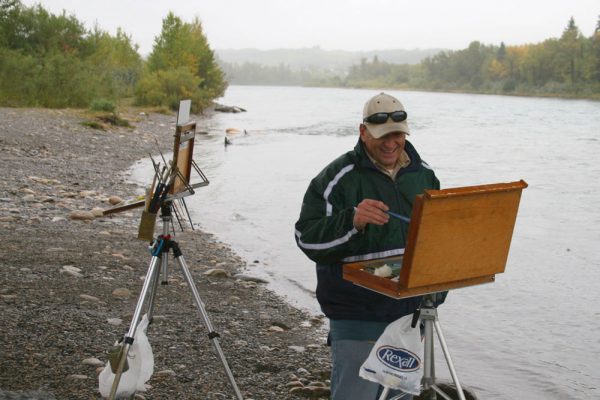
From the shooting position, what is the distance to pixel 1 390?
3998 millimetres

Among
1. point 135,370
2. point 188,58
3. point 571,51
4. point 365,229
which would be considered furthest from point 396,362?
point 571,51

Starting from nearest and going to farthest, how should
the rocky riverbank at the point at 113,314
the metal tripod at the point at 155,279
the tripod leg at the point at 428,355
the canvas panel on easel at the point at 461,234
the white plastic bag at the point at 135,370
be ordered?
1. the canvas panel on easel at the point at 461,234
2. the tripod leg at the point at 428,355
3. the metal tripod at the point at 155,279
4. the white plastic bag at the point at 135,370
5. the rocky riverbank at the point at 113,314

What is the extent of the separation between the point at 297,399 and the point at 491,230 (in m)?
2.53

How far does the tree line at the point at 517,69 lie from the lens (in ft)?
331

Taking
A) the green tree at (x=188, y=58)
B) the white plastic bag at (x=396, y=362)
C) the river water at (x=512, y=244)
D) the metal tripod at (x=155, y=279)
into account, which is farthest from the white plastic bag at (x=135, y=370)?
the green tree at (x=188, y=58)

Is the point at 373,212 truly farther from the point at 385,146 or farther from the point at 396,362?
the point at 396,362

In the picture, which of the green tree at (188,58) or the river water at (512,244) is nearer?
the river water at (512,244)

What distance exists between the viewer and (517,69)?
122312 millimetres

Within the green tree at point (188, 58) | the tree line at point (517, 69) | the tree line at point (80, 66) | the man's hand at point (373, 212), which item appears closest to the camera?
the man's hand at point (373, 212)

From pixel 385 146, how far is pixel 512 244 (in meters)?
10.2

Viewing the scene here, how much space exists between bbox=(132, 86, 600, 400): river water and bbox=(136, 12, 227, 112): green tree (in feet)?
66.9

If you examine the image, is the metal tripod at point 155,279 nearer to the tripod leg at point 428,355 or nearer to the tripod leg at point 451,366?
the tripod leg at point 428,355

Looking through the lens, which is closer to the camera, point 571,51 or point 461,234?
point 461,234

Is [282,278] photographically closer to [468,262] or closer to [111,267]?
[111,267]
